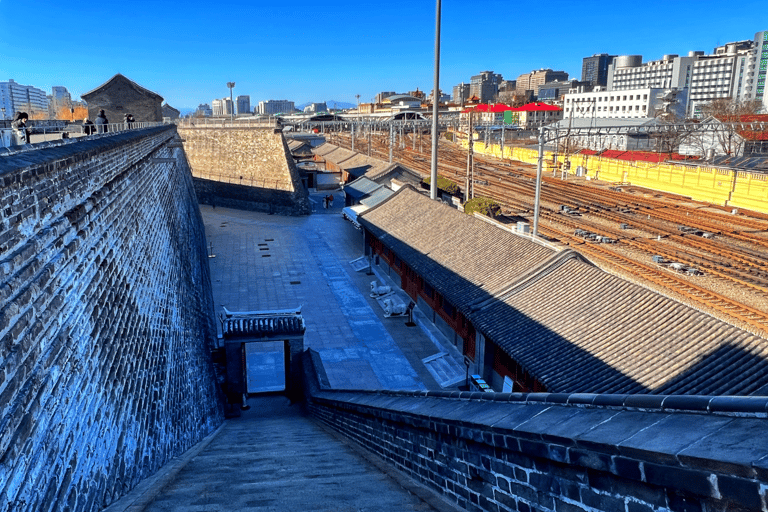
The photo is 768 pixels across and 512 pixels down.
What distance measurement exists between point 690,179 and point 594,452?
3864 cm

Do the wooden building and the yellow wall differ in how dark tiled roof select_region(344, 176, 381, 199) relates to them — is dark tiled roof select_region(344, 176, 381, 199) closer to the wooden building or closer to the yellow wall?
the wooden building

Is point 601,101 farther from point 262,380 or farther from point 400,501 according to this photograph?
point 400,501

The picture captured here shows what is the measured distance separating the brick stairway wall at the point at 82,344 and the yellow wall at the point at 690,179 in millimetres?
32424

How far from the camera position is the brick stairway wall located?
153 inches

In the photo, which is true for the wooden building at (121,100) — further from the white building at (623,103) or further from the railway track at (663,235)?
the white building at (623,103)

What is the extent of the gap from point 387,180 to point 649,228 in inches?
594

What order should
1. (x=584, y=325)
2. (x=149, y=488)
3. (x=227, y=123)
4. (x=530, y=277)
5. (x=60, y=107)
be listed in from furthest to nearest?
(x=60, y=107), (x=227, y=123), (x=530, y=277), (x=584, y=325), (x=149, y=488)

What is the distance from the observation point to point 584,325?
11055 millimetres

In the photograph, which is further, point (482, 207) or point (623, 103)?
point (623, 103)

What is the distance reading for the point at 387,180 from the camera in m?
34.4

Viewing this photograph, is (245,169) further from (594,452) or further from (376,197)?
(594,452)

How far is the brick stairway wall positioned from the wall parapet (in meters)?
3.09

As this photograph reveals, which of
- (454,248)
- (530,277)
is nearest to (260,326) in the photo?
(454,248)

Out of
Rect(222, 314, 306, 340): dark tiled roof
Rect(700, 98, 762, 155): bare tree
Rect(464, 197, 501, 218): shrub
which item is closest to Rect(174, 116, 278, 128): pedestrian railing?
Rect(464, 197, 501, 218): shrub
